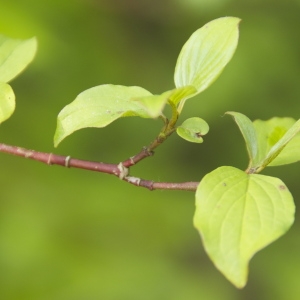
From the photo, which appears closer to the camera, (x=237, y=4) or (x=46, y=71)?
(x=46, y=71)

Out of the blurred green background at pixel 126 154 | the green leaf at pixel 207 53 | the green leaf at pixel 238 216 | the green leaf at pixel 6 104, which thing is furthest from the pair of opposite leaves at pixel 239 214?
the blurred green background at pixel 126 154

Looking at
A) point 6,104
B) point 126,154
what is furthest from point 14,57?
point 126,154

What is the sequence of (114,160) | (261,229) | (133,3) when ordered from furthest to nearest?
(133,3)
(114,160)
(261,229)

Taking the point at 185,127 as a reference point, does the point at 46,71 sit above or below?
below

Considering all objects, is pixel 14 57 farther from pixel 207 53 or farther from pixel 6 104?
pixel 207 53

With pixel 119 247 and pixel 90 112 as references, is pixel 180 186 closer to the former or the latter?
pixel 90 112

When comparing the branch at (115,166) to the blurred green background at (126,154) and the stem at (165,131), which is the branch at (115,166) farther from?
the blurred green background at (126,154)

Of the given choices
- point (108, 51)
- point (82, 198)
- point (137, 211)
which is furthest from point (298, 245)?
point (108, 51)
